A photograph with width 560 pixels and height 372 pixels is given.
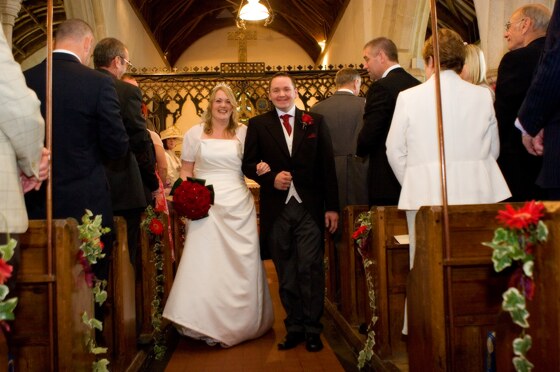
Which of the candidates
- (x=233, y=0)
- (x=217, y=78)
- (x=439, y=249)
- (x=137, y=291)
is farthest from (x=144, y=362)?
(x=233, y=0)

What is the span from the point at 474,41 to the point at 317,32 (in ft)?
16.2

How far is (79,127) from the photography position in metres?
2.93

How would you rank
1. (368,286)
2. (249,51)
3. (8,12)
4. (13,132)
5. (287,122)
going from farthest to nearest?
(249,51), (8,12), (287,122), (368,286), (13,132)

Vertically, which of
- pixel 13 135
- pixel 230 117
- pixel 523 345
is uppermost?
pixel 230 117

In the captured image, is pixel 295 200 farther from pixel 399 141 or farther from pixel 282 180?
pixel 399 141

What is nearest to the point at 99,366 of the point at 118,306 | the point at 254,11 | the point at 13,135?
the point at 118,306

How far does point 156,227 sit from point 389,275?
57.1 inches

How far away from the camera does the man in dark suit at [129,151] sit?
11.7 feet

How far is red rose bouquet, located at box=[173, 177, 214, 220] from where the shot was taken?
3902 mm

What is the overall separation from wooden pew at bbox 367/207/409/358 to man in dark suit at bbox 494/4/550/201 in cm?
64

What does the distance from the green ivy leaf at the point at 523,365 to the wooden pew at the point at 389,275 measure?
1420 millimetres

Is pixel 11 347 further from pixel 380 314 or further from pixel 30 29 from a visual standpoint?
pixel 30 29

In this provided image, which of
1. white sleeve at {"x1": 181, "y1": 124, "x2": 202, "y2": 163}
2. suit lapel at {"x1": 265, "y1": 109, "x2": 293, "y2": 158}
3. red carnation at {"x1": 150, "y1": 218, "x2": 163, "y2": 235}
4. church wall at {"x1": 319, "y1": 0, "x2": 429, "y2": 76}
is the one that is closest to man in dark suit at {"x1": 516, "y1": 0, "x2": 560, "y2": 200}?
suit lapel at {"x1": 265, "y1": 109, "x2": 293, "y2": 158}

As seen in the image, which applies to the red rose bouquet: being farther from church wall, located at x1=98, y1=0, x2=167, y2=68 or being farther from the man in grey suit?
church wall, located at x1=98, y1=0, x2=167, y2=68
